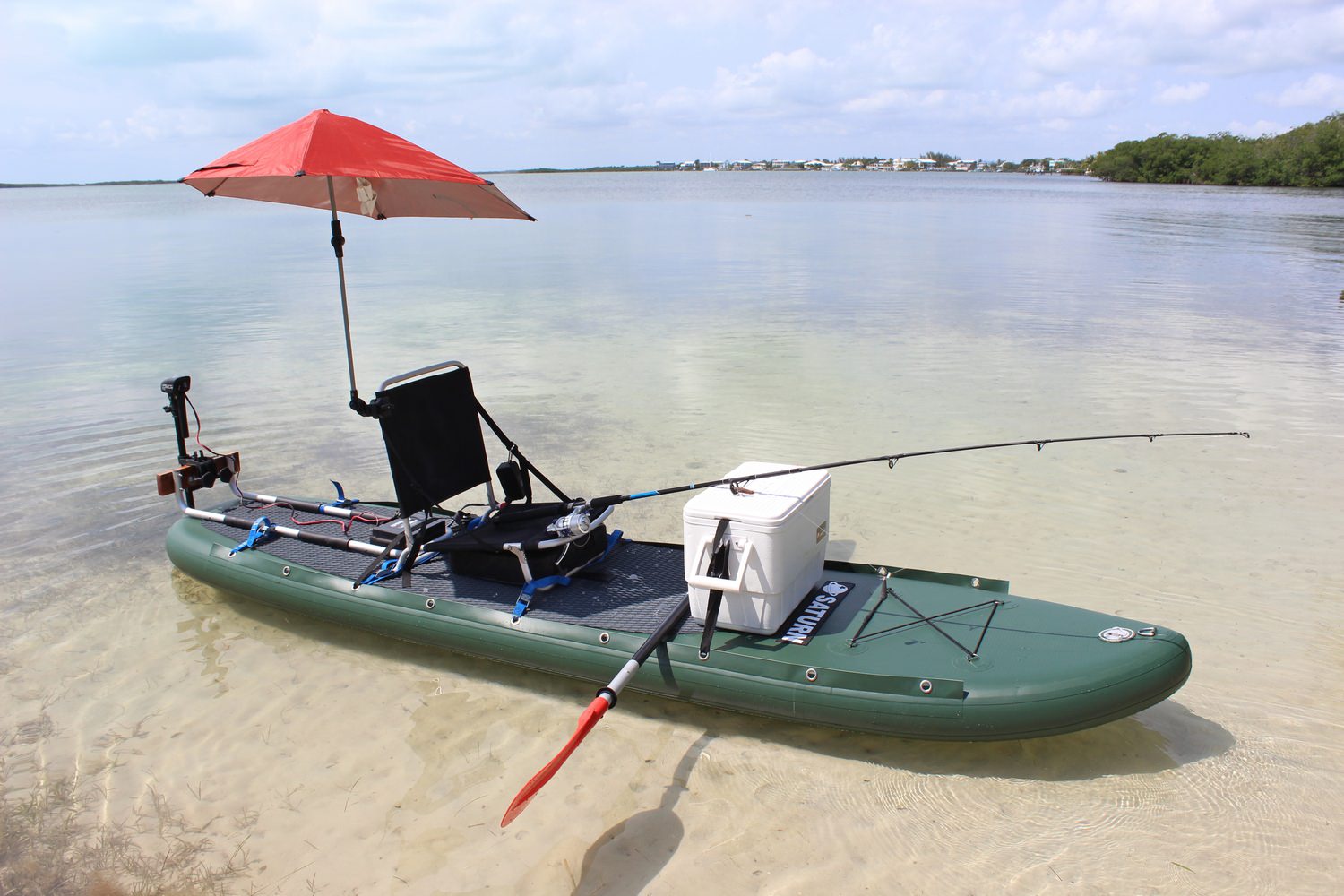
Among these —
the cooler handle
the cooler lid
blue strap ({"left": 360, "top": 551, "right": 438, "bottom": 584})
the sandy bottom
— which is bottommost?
the sandy bottom

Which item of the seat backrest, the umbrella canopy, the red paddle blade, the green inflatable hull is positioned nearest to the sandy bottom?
the green inflatable hull

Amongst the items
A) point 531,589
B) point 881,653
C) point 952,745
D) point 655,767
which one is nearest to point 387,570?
point 531,589

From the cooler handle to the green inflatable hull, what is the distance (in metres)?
0.29

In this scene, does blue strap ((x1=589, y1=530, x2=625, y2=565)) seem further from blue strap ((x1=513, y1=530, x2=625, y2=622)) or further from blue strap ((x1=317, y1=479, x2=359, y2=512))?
blue strap ((x1=317, y1=479, x2=359, y2=512))

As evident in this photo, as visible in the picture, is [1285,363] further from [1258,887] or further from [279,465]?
[279,465]

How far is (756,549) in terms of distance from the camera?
12.4 feet

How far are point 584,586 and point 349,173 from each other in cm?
226

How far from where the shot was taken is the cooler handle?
3764mm

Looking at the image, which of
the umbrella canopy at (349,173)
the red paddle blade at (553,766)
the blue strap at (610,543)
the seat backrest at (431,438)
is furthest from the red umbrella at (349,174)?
the red paddle blade at (553,766)

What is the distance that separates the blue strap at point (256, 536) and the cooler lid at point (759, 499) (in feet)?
9.15

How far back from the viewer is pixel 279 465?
758 centimetres

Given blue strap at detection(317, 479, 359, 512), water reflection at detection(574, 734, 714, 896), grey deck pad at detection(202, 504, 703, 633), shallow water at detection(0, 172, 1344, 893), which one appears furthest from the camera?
blue strap at detection(317, 479, 359, 512)

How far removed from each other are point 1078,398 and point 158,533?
836cm

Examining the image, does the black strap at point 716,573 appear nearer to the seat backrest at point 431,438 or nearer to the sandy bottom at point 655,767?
the sandy bottom at point 655,767
